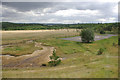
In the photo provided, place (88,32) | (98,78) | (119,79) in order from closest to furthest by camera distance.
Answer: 1. (119,79)
2. (98,78)
3. (88,32)

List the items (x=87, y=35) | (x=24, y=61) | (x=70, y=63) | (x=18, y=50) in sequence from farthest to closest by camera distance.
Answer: (x=87, y=35) < (x=18, y=50) < (x=24, y=61) < (x=70, y=63)

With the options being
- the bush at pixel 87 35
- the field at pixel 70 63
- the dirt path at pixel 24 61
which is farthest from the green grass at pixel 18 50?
the bush at pixel 87 35

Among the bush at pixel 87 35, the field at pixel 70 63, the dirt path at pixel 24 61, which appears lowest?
the dirt path at pixel 24 61

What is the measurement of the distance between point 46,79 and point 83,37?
1857 inches

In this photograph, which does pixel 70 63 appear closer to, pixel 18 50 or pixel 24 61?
pixel 24 61

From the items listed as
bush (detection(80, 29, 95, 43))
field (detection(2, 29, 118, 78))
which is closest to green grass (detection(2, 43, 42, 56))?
field (detection(2, 29, 118, 78))

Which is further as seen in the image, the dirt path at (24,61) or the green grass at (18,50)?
the green grass at (18,50)

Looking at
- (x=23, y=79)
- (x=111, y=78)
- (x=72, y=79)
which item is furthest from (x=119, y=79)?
(x=23, y=79)

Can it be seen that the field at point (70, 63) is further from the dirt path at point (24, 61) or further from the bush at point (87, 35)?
the bush at point (87, 35)

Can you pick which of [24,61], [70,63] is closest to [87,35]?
[70,63]

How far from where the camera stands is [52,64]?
2541 cm

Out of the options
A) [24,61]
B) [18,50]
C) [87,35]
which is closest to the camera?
[24,61]

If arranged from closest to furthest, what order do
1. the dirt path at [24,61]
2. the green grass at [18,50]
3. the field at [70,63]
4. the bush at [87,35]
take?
the field at [70,63]
the dirt path at [24,61]
the green grass at [18,50]
the bush at [87,35]

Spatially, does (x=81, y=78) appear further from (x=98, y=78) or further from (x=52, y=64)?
(x=52, y=64)
